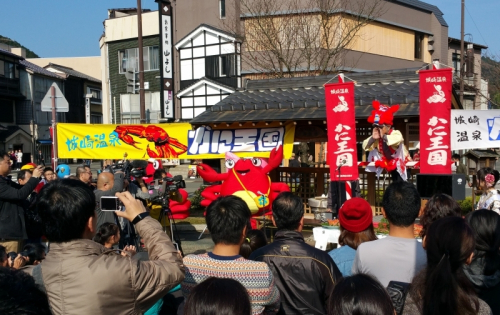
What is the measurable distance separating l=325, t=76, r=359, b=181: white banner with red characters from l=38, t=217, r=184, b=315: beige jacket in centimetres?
585

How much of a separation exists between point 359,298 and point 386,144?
242 inches

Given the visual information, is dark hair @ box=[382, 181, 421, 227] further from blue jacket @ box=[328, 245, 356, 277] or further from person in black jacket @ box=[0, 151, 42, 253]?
person in black jacket @ box=[0, 151, 42, 253]

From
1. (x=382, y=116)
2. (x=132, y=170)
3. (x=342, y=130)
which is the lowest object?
(x=132, y=170)

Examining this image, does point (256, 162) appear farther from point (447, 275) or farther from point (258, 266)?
point (447, 275)

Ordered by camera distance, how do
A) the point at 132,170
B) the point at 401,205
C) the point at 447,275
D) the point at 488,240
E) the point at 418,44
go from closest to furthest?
the point at 447,275 < the point at 488,240 < the point at 401,205 < the point at 132,170 < the point at 418,44

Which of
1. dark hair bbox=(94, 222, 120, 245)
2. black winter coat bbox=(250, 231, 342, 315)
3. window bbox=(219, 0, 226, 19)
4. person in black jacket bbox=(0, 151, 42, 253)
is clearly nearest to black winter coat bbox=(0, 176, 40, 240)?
person in black jacket bbox=(0, 151, 42, 253)

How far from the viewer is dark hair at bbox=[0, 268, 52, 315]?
182cm

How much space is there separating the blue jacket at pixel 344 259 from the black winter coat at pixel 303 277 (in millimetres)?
532

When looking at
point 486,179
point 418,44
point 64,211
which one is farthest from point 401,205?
point 418,44

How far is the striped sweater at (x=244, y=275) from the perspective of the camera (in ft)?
9.07

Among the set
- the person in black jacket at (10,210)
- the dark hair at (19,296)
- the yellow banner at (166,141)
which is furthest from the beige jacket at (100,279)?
the yellow banner at (166,141)

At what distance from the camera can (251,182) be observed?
8.87 metres

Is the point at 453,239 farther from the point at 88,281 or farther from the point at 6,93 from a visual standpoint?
the point at 6,93

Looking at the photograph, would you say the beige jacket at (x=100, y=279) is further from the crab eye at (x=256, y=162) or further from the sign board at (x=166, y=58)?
the sign board at (x=166, y=58)
